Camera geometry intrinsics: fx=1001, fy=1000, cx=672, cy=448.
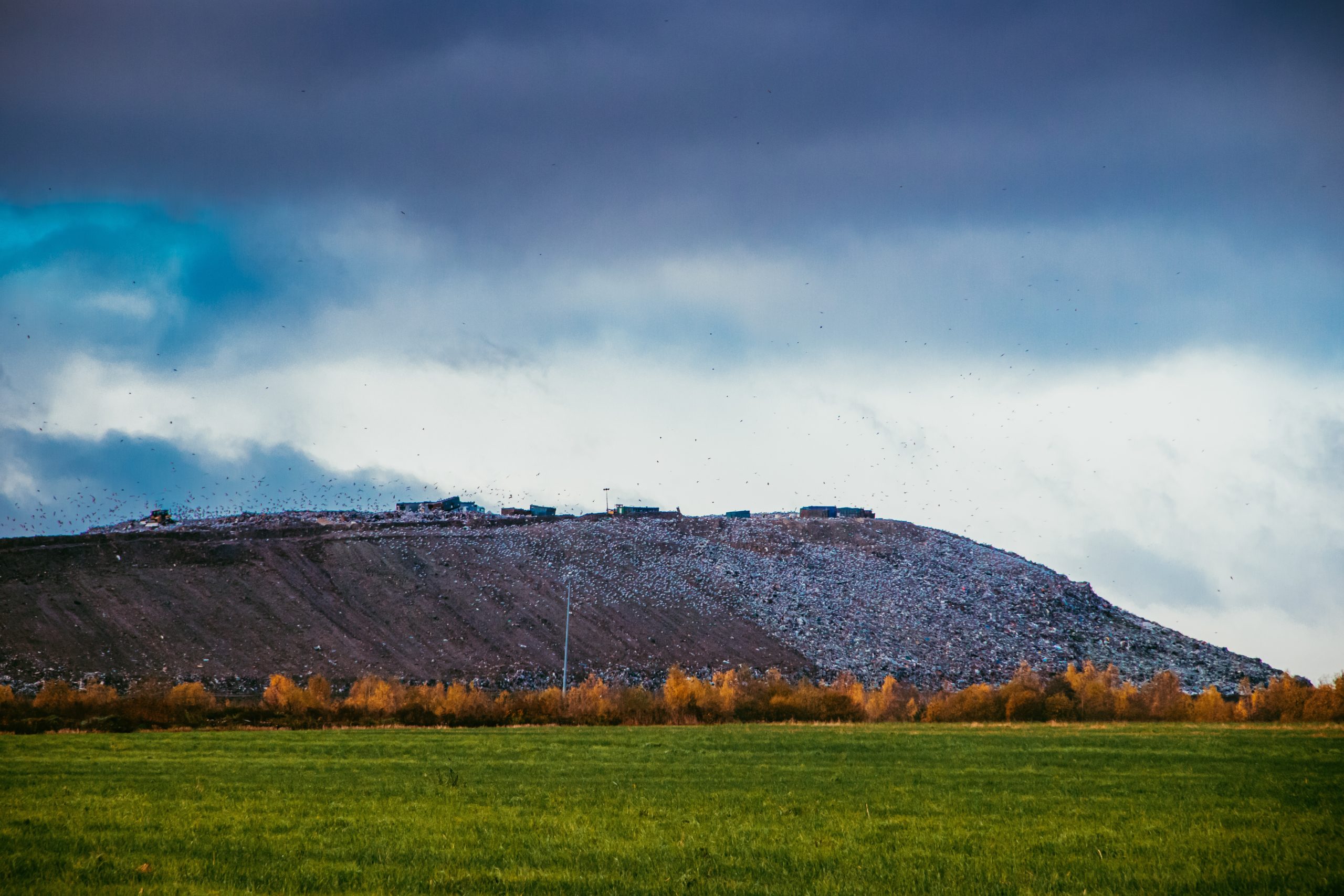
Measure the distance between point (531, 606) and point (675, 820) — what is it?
80693mm

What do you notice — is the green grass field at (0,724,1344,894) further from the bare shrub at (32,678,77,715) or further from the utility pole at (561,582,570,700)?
the utility pole at (561,582,570,700)

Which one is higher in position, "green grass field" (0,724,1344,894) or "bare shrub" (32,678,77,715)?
"green grass field" (0,724,1344,894)

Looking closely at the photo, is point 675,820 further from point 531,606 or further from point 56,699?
point 531,606

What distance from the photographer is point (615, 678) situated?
86.3 meters

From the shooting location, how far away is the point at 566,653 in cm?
7631

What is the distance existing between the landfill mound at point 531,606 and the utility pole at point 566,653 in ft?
3.02

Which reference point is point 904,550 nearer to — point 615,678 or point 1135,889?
point 615,678

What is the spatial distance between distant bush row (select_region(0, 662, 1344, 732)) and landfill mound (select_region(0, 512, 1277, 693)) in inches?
376

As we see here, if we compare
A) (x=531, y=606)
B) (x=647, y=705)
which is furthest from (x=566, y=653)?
(x=531, y=606)

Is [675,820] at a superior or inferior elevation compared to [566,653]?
superior

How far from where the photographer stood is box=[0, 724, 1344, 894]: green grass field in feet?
48.6

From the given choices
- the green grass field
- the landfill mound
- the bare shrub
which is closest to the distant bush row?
the bare shrub

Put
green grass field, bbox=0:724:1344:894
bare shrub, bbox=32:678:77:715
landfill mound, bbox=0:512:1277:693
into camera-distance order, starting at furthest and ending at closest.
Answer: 1. landfill mound, bbox=0:512:1277:693
2. bare shrub, bbox=32:678:77:715
3. green grass field, bbox=0:724:1344:894

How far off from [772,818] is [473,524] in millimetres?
105748
